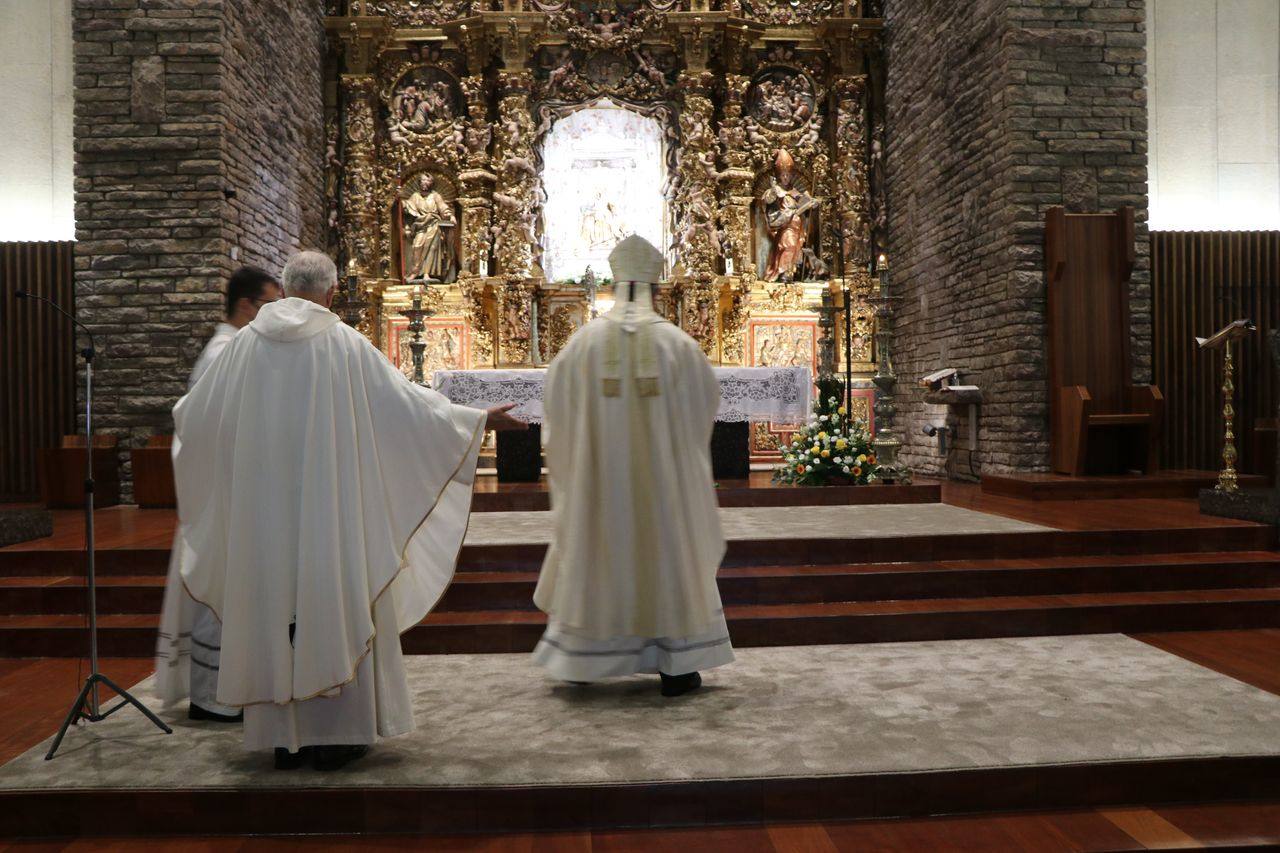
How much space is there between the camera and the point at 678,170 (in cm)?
1180

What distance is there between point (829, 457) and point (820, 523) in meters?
1.69

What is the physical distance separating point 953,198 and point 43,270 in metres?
8.92

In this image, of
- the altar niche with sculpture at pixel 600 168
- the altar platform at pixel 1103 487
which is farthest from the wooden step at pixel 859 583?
the altar niche with sculpture at pixel 600 168

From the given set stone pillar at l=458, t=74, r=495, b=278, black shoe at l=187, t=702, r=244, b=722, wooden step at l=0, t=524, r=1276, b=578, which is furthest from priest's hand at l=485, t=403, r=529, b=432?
stone pillar at l=458, t=74, r=495, b=278

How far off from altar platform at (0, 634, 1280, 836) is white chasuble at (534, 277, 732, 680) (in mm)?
230

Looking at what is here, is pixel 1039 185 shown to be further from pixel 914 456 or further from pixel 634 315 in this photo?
pixel 634 315

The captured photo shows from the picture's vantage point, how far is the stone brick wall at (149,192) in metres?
8.22

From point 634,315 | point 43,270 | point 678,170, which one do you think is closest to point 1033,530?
point 634,315

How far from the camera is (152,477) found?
7961mm

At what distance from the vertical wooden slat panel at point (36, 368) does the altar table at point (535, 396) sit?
148 inches

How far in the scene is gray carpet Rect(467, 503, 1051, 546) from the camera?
19.2ft

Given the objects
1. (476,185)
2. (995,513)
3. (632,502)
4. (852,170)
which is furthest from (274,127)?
(995,513)

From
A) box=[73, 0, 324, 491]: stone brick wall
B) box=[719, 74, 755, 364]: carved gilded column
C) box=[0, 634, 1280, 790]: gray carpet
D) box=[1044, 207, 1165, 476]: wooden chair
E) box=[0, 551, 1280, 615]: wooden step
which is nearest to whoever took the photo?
box=[0, 634, 1280, 790]: gray carpet

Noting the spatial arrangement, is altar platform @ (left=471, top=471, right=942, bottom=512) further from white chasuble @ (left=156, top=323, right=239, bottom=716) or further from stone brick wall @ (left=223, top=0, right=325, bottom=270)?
white chasuble @ (left=156, top=323, right=239, bottom=716)
